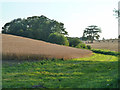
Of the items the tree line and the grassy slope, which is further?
the tree line

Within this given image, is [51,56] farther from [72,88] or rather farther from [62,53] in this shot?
[72,88]

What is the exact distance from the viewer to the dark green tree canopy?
39.1 meters

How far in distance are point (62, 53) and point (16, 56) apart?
5.83 meters

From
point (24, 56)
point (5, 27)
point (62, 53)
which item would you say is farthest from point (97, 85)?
point (5, 27)

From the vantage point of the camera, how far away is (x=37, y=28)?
41.2 metres

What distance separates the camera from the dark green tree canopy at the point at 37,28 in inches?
1540

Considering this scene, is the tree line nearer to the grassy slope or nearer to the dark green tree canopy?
the dark green tree canopy

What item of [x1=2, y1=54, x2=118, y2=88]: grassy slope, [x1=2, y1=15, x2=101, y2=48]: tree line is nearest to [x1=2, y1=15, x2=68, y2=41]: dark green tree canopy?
[x1=2, y1=15, x2=101, y2=48]: tree line

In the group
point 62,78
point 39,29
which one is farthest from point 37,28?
point 62,78

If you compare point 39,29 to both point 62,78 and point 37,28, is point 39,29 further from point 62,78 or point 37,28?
point 62,78

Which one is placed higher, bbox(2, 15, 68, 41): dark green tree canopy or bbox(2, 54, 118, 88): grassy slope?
bbox(2, 15, 68, 41): dark green tree canopy

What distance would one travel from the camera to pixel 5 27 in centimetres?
4856

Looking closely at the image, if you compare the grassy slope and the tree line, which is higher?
the tree line

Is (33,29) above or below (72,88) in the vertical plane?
above
